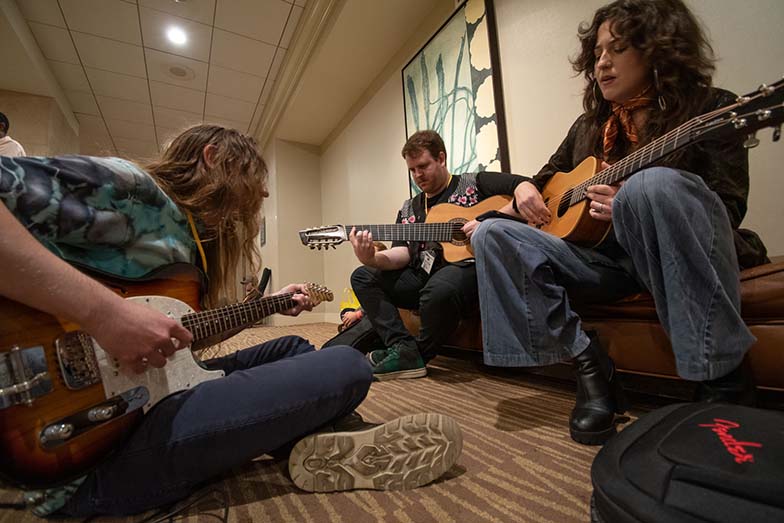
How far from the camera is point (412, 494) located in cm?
50

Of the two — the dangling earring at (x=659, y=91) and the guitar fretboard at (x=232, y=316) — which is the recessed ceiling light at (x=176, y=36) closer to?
the guitar fretboard at (x=232, y=316)

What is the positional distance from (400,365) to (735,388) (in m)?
0.86

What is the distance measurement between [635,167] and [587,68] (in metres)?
0.44

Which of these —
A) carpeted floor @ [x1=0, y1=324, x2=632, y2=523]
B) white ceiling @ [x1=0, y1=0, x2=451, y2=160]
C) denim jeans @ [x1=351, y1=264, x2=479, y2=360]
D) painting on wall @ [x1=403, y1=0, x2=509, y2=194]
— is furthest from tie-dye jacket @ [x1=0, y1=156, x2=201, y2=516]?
white ceiling @ [x1=0, y1=0, x2=451, y2=160]

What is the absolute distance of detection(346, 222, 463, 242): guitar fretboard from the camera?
133cm

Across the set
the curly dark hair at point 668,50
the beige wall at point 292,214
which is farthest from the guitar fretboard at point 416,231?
the beige wall at point 292,214

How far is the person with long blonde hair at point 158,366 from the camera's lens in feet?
1.25

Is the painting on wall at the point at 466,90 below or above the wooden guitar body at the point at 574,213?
above

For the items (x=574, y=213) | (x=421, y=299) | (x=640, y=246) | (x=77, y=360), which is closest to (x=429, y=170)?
(x=421, y=299)

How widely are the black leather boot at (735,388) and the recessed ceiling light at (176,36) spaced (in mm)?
3369

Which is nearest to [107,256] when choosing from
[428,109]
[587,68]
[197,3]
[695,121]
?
[695,121]

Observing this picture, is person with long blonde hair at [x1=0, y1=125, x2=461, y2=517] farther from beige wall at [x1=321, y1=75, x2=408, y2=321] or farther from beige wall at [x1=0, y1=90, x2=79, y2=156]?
beige wall at [x1=0, y1=90, x2=79, y2=156]

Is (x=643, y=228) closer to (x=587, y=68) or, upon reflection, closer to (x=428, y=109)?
(x=587, y=68)

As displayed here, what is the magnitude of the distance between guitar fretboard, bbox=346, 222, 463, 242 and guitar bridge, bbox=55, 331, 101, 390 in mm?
1063
